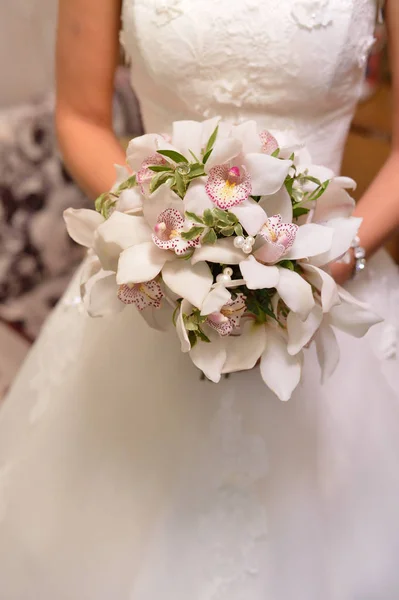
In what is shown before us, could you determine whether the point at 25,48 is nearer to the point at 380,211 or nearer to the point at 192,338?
the point at 380,211

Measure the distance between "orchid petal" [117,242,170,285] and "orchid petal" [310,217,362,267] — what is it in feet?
0.45

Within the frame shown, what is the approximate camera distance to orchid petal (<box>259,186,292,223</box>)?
503 millimetres

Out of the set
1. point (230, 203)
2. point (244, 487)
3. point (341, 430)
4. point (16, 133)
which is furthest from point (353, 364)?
point (16, 133)

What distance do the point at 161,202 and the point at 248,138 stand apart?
10 centimetres

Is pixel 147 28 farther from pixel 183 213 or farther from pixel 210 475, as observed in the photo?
pixel 210 475

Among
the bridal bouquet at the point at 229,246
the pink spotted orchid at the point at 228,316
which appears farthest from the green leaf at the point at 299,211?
the pink spotted orchid at the point at 228,316

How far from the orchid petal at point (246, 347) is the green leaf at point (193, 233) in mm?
109

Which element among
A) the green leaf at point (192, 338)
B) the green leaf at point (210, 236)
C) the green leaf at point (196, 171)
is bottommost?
the green leaf at point (192, 338)

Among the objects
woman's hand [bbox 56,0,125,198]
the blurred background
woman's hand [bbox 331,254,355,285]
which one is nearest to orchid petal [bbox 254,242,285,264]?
woman's hand [bbox 331,254,355,285]

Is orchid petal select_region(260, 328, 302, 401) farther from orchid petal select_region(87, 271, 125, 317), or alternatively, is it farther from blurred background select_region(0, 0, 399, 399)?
blurred background select_region(0, 0, 399, 399)

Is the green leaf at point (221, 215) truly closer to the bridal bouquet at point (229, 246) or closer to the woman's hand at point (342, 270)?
the bridal bouquet at point (229, 246)

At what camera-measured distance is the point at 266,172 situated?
0.48 metres

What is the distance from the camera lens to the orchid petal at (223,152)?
48cm

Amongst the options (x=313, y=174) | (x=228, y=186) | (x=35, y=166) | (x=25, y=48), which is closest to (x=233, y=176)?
(x=228, y=186)
